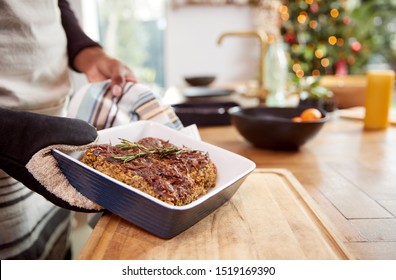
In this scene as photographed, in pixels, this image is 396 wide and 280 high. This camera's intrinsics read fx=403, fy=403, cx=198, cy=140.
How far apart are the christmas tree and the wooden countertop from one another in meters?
2.80

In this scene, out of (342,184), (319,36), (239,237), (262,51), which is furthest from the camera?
(319,36)

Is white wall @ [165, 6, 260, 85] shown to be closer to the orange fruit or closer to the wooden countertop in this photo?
the wooden countertop

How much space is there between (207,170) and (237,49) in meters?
3.93

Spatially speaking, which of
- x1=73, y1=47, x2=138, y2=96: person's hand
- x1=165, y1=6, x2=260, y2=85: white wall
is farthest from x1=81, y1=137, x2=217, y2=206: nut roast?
x1=165, y1=6, x2=260, y2=85: white wall

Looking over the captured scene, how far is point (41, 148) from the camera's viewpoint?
0.64 meters

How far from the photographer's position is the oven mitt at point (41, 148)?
2.10 ft

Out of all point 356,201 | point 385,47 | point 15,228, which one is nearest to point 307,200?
point 356,201

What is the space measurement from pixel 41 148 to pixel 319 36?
390cm

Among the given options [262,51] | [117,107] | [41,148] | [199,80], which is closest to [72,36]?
[117,107]

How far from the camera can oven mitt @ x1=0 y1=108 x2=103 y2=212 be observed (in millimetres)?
639

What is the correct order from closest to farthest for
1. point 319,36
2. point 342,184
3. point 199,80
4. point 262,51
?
1. point 342,184
2. point 262,51
3. point 199,80
4. point 319,36

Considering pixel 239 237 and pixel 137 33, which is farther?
pixel 137 33

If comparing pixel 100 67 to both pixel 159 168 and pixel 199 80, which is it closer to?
pixel 159 168
